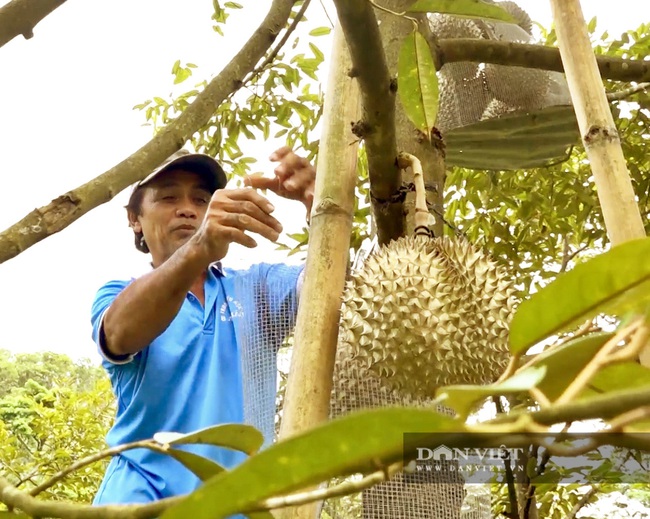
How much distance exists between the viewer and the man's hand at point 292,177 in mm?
884

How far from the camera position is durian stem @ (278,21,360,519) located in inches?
21.1

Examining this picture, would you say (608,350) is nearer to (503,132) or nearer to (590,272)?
(590,272)

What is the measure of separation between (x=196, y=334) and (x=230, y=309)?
0.25 feet

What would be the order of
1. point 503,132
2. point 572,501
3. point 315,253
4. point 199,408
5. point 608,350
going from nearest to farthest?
point 608,350 → point 315,253 → point 199,408 → point 503,132 → point 572,501

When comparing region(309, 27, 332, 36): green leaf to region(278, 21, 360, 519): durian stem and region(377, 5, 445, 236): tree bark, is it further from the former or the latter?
region(278, 21, 360, 519): durian stem

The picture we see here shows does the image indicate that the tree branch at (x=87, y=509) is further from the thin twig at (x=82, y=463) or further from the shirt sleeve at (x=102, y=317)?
the shirt sleeve at (x=102, y=317)

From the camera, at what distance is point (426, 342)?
0.65 m

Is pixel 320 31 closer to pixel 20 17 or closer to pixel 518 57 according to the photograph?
pixel 518 57

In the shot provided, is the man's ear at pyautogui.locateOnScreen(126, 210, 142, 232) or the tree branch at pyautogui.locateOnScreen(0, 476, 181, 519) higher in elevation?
the man's ear at pyautogui.locateOnScreen(126, 210, 142, 232)

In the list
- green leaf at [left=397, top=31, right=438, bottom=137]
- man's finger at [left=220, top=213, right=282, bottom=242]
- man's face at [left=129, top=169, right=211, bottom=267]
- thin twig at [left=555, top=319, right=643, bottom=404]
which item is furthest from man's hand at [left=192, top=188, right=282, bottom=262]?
thin twig at [left=555, top=319, right=643, bottom=404]

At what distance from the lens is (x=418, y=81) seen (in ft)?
2.10

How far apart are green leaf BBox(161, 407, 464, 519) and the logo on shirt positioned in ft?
2.52

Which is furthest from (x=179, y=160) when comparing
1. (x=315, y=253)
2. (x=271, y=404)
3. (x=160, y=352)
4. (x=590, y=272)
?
(x=590, y=272)

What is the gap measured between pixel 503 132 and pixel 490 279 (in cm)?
67
